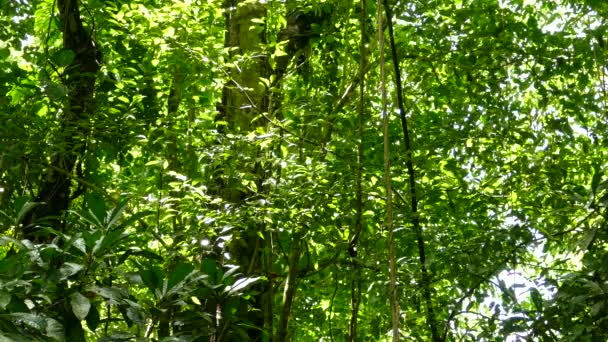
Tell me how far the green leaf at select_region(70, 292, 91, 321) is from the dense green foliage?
21 cm

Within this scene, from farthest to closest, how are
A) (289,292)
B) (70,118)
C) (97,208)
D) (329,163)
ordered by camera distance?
(70,118), (289,292), (329,163), (97,208)

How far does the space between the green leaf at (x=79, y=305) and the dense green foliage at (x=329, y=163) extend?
0.70 ft

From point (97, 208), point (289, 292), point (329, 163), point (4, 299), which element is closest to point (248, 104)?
point (329, 163)

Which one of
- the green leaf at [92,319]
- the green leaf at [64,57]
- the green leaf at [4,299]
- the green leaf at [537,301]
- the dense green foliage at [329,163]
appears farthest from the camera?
the green leaf at [64,57]

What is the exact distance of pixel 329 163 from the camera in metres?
2.75

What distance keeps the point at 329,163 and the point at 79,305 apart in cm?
136

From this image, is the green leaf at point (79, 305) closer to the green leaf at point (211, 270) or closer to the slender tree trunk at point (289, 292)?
the green leaf at point (211, 270)

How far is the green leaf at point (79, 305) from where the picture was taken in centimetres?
155

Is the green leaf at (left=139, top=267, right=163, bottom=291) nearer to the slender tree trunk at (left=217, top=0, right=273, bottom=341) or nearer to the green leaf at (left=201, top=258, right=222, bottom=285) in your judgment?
the green leaf at (left=201, top=258, right=222, bottom=285)

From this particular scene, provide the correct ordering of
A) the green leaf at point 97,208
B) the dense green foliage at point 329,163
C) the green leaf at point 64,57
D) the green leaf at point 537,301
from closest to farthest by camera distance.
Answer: the green leaf at point 97,208
the green leaf at point 537,301
the dense green foliage at point 329,163
the green leaf at point 64,57

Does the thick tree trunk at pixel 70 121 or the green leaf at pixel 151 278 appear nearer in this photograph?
the green leaf at pixel 151 278

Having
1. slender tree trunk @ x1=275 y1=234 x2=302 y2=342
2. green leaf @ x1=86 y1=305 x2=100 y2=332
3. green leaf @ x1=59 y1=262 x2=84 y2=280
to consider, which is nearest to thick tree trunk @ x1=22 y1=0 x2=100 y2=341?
slender tree trunk @ x1=275 y1=234 x2=302 y2=342

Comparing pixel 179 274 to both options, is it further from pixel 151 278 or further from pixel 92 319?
pixel 92 319

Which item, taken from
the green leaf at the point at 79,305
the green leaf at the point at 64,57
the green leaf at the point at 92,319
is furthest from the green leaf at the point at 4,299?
the green leaf at the point at 64,57
